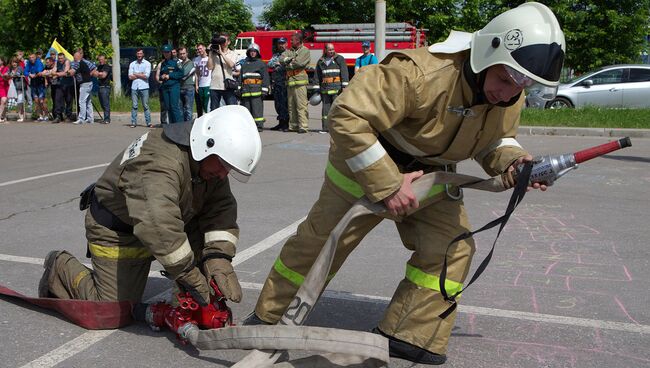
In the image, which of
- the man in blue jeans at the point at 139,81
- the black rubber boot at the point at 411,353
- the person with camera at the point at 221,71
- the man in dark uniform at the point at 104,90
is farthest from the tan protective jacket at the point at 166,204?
the man in dark uniform at the point at 104,90

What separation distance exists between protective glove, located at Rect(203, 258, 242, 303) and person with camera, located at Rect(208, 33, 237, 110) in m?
10.9

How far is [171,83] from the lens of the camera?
14992 millimetres

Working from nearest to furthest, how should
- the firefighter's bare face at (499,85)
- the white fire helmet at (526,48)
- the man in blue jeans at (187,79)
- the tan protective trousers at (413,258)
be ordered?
the white fire helmet at (526,48), the firefighter's bare face at (499,85), the tan protective trousers at (413,258), the man in blue jeans at (187,79)

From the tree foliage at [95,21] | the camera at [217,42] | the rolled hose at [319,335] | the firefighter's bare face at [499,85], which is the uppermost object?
the tree foliage at [95,21]

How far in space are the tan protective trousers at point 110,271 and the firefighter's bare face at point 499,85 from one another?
2.14 metres

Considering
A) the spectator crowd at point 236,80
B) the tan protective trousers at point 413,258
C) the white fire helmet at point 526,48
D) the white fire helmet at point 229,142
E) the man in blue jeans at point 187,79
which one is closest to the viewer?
the white fire helmet at point 526,48

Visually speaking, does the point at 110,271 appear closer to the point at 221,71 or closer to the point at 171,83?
the point at 221,71

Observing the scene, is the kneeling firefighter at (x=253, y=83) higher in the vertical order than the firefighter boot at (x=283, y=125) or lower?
higher

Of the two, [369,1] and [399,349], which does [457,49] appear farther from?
[369,1]

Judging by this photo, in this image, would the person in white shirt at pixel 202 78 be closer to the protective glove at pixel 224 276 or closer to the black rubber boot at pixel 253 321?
the protective glove at pixel 224 276

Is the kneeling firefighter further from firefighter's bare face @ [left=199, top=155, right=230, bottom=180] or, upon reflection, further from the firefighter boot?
firefighter's bare face @ [left=199, top=155, right=230, bottom=180]

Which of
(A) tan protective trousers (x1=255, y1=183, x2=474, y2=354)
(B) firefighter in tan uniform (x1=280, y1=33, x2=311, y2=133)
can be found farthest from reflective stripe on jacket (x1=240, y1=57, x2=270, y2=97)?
(A) tan protective trousers (x1=255, y1=183, x2=474, y2=354)

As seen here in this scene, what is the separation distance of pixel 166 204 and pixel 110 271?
29.2 inches

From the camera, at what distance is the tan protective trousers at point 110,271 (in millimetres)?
4098
